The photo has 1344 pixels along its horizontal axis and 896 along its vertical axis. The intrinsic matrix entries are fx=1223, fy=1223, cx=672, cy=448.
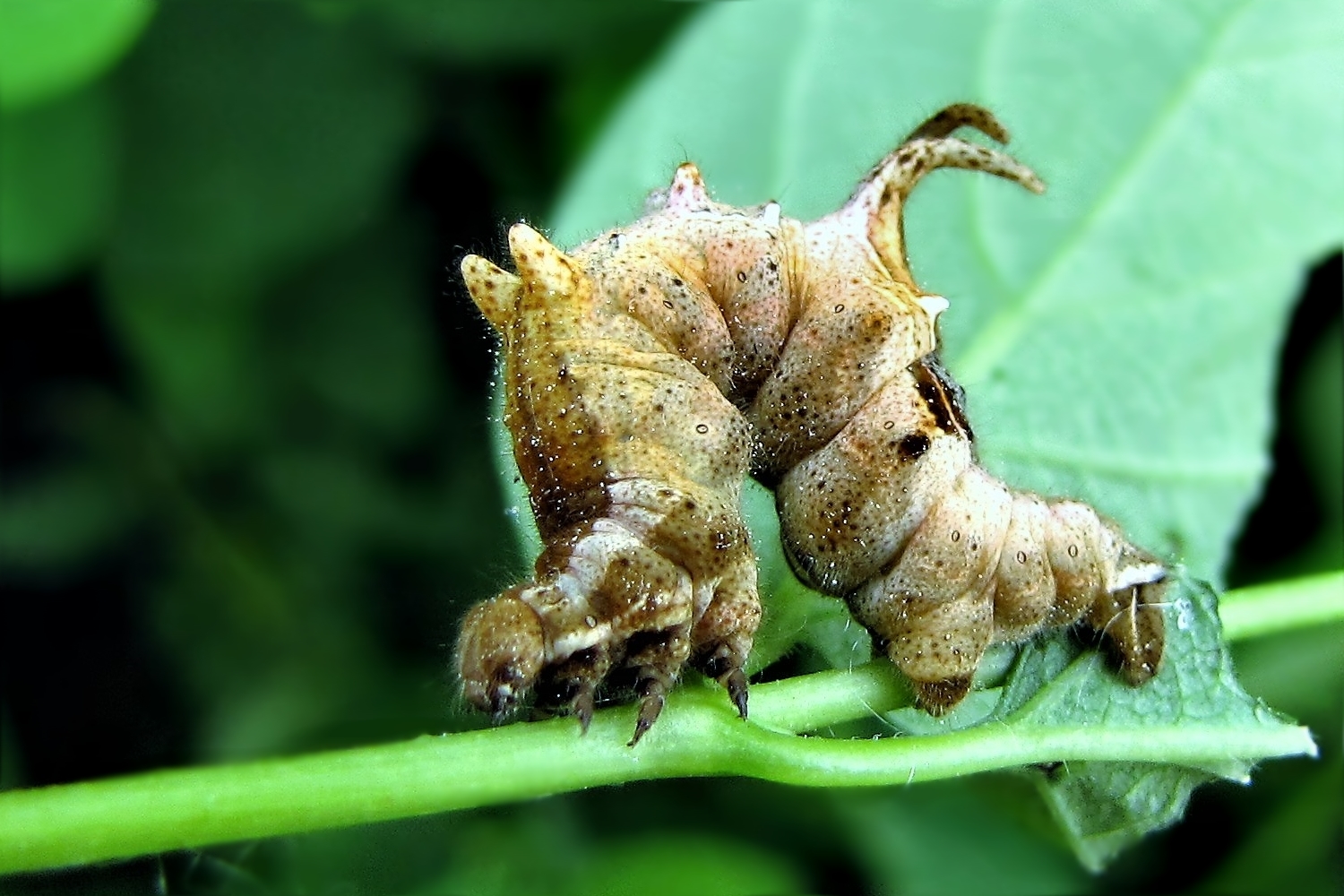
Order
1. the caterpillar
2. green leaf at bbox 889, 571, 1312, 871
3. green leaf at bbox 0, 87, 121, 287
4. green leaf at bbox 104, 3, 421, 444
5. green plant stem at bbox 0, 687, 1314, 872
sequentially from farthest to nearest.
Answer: green leaf at bbox 104, 3, 421, 444 < green leaf at bbox 0, 87, 121, 287 < green leaf at bbox 889, 571, 1312, 871 < the caterpillar < green plant stem at bbox 0, 687, 1314, 872

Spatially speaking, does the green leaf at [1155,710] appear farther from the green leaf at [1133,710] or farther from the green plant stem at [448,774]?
the green plant stem at [448,774]

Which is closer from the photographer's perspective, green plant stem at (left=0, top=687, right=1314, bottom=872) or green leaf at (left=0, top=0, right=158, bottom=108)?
green plant stem at (left=0, top=687, right=1314, bottom=872)

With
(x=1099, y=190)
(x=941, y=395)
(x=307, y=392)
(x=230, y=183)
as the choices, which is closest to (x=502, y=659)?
(x=941, y=395)

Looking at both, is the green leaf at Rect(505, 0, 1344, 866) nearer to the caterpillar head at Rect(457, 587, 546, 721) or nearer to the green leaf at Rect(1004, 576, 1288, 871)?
the green leaf at Rect(1004, 576, 1288, 871)

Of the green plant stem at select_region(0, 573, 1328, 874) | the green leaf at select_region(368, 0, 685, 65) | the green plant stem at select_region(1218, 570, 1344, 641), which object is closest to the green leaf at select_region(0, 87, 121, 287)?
the green leaf at select_region(368, 0, 685, 65)

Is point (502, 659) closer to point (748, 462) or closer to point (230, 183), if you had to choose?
point (748, 462)

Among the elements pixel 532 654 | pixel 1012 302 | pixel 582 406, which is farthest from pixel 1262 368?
pixel 532 654
